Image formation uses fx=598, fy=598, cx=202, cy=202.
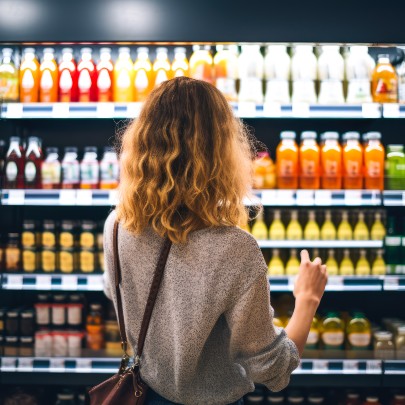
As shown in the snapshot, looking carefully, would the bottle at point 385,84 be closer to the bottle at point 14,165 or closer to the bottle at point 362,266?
the bottle at point 362,266

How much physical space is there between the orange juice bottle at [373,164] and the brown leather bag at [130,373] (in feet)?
6.96

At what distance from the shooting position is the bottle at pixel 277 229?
3180 mm

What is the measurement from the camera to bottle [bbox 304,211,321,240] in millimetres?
3186

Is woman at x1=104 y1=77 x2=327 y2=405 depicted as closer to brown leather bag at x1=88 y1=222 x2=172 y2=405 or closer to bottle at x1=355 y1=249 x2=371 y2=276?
brown leather bag at x1=88 y1=222 x2=172 y2=405

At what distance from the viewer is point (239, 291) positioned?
3.80 feet

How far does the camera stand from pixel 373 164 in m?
3.12

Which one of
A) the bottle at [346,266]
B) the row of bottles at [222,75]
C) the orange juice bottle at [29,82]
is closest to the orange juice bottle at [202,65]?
the row of bottles at [222,75]

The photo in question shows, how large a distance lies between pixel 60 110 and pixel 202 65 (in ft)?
2.52

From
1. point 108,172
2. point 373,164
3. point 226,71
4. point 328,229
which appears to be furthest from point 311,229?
point 108,172

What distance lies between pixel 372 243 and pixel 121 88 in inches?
60.6

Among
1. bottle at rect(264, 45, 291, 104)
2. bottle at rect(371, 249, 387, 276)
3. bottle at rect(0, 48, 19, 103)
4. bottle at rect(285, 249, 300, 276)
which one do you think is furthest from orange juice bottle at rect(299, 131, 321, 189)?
bottle at rect(0, 48, 19, 103)

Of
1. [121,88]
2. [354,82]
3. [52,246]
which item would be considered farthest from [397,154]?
[52,246]

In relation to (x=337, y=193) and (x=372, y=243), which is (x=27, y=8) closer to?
(x=337, y=193)

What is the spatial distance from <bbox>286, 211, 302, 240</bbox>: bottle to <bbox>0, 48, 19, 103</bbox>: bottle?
1605mm
